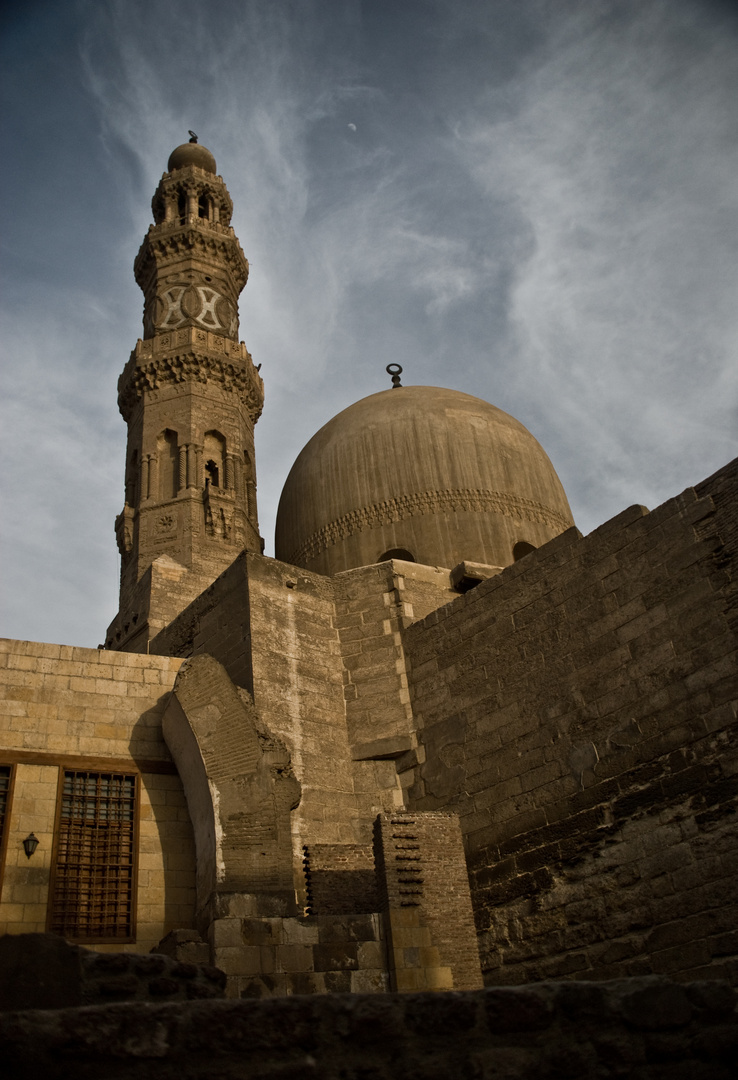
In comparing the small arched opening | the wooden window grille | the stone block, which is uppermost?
the small arched opening

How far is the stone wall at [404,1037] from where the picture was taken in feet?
9.09

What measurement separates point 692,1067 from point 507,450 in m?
12.3

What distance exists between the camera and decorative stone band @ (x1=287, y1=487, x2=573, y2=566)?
14.0m

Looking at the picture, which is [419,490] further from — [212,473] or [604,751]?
[604,751]

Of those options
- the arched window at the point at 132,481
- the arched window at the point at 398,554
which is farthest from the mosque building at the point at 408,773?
the arched window at the point at 132,481

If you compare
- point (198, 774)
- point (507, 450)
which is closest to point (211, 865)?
point (198, 774)

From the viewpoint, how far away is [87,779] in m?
8.86

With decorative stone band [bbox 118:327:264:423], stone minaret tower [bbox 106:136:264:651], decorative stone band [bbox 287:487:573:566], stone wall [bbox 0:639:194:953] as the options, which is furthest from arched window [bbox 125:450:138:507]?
stone wall [bbox 0:639:194:953]

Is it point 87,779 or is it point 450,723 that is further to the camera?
point 450,723

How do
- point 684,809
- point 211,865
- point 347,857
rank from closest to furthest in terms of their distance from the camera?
point 684,809
point 211,865
point 347,857

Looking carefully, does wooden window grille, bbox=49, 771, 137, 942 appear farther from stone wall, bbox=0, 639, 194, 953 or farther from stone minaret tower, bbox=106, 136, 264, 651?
stone minaret tower, bbox=106, 136, 264, 651

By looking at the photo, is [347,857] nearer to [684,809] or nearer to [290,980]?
[290,980]

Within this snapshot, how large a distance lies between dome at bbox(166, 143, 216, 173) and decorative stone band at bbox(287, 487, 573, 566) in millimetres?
13990

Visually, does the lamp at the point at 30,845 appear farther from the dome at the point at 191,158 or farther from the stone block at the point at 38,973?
the dome at the point at 191,158
